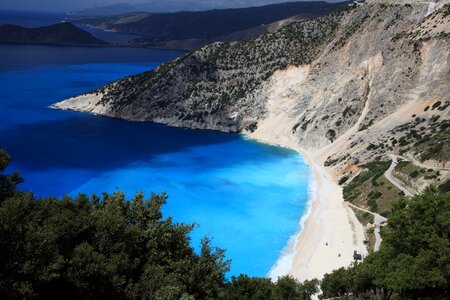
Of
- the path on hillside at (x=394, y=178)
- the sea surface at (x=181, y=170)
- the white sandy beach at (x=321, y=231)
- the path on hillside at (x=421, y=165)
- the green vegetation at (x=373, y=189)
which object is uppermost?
the path on hillside at (x=421, y=165)

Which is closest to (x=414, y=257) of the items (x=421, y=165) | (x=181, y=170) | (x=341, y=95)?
(x=421, y=165)

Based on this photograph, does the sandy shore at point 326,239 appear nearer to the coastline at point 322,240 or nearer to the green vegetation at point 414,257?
the coastline at point 322,240

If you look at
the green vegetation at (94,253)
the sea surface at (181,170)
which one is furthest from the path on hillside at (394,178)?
the green vegetation at (94,253)

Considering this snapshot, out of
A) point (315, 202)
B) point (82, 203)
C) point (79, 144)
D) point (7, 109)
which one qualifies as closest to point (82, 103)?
point (7, 109)

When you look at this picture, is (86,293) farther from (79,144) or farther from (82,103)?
(82,103)

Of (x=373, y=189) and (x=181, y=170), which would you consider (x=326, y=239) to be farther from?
(x=181, y=170)
